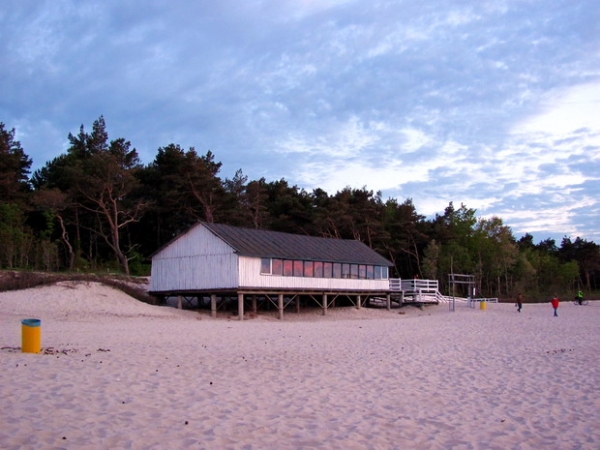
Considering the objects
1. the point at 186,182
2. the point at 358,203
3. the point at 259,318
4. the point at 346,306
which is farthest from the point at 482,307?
the point at 186,182

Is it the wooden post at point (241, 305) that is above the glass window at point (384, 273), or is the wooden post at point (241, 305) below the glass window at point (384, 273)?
below

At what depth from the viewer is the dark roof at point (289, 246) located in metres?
32.4

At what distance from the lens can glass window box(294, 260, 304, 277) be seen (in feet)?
113

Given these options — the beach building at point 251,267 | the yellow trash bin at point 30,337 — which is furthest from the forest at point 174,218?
the yellow trash bin at point 30,337

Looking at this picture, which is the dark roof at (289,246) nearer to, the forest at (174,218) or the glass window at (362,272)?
the glass window at (362,272)

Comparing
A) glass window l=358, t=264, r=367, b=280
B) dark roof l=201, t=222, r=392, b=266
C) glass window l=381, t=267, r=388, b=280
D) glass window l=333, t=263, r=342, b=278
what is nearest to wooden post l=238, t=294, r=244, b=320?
dark roof l=201, t=222, r=392, b=266

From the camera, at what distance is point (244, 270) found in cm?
3147

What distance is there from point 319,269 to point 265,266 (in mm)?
4685

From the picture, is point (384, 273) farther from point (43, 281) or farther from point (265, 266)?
point (43, 281)

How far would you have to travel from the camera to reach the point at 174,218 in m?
51.2

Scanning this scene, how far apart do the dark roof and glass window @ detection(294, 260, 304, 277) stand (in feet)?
1.62

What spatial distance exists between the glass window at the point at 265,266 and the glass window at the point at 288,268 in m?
1.22

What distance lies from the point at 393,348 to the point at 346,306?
2456 centimetres

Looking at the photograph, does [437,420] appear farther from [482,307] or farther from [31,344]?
[482,307]
